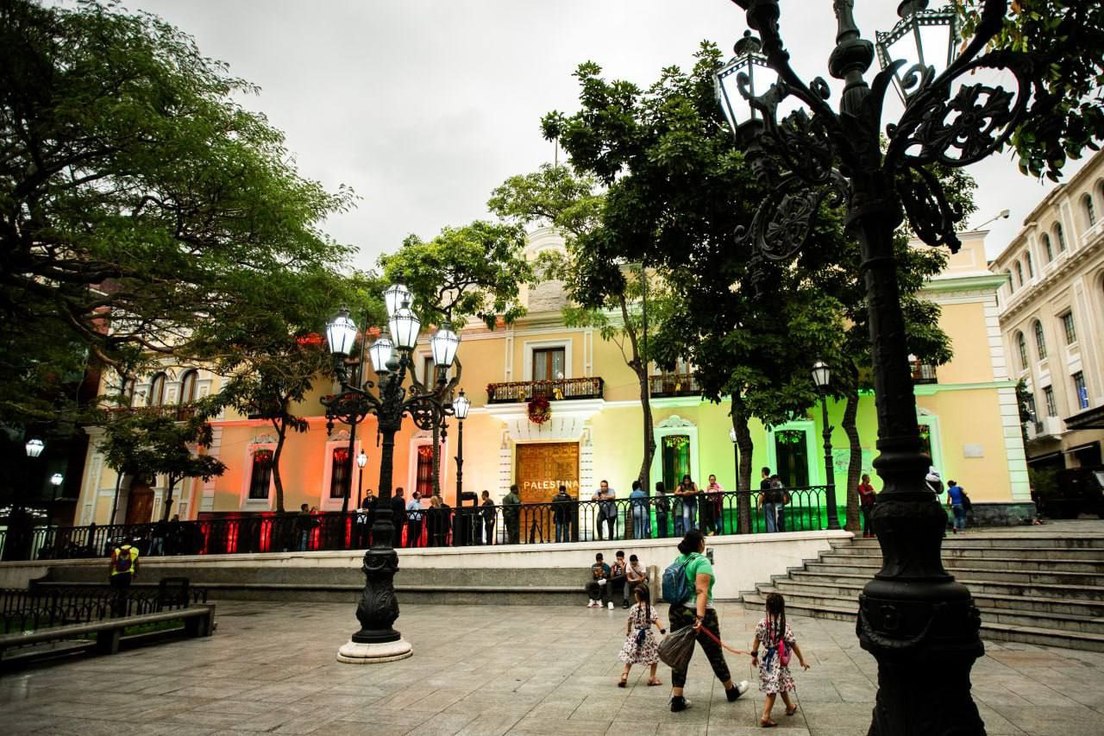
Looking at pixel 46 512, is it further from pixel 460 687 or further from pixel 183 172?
pixel 460 687

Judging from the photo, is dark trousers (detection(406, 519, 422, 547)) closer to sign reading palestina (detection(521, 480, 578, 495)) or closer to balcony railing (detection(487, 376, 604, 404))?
sign reading palestina (detection(521, 480, 578, 495))

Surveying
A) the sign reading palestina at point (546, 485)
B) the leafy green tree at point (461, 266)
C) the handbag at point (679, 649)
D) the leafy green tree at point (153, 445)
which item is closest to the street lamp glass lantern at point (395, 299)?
the handbag at point (679, 649)

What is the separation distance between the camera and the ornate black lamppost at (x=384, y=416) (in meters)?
8.09

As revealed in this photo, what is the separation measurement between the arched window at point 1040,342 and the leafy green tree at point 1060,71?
33525 mm

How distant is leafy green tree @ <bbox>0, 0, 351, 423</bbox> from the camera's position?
813 centimetres

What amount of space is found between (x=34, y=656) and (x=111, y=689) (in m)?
2.34

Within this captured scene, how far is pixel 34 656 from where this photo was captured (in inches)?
326

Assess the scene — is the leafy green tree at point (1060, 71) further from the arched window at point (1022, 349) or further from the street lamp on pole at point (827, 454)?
the arched window at point (1022, 349)

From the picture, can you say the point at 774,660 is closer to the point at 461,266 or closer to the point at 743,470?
the point at 743,470

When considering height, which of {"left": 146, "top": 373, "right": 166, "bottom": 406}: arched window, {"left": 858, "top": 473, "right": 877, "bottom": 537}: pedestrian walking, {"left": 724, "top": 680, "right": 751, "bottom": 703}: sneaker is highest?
{"left": 146, "top": 373, "right": 166, "bottom": 406}: arched window

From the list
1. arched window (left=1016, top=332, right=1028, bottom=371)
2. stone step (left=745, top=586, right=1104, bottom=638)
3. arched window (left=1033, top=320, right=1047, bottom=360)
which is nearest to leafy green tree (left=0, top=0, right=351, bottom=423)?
stone step (left=745, top=586, right=1104, bottom=638)

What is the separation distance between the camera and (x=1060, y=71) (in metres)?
4.66

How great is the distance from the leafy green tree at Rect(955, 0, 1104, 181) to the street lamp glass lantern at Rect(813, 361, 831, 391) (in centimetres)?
891

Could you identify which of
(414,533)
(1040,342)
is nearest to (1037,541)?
(414,533)
